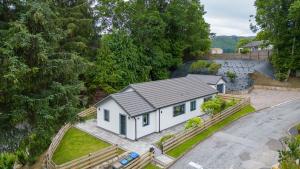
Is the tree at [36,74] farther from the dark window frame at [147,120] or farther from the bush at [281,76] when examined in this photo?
the bush at [281,76]

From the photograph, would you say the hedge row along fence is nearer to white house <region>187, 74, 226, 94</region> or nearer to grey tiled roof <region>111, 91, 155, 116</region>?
grey tiled roof <region>111, 91, 155, 116</region>

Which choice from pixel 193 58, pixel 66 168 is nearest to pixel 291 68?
pixel 193 58

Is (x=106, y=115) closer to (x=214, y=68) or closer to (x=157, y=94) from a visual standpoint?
(x=157, y=94)

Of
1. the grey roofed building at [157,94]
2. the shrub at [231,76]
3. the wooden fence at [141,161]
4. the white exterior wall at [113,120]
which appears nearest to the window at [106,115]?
the white exterior wall at [113,120]

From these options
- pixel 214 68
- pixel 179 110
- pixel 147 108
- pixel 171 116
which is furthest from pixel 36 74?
pixel 214 68

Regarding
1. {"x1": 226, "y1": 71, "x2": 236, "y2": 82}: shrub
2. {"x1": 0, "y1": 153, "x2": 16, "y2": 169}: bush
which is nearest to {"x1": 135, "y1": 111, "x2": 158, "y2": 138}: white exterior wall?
{"x1": 0, "y1": 153, "x2": 16, "y2": 169}: bush

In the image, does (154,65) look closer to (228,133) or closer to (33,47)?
(228,133)

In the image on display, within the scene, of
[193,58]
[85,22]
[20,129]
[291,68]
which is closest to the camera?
[20,129]
